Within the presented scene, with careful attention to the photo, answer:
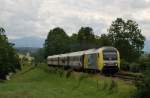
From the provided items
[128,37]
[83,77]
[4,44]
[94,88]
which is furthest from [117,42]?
[94,88]

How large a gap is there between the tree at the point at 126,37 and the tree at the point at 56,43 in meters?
37.0

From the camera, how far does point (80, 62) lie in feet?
194

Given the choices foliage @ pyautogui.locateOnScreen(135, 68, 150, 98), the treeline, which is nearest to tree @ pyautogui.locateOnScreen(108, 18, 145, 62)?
the treeline

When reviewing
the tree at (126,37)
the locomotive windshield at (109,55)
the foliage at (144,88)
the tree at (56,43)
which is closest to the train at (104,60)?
the locomotive windshield at (109,55)

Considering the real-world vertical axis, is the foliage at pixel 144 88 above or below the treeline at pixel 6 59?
below

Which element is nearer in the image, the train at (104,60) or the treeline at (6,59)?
the train at (104,60)

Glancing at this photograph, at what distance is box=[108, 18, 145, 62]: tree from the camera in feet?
318

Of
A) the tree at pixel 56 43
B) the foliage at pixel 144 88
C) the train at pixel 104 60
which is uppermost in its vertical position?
the tree at pixel 56 43

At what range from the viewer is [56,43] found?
141625mm

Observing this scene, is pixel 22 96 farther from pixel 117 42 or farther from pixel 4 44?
pixel 117 42

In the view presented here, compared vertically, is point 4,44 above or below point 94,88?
above

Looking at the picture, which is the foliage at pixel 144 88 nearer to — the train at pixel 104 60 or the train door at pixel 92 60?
the train at pixel 104 60

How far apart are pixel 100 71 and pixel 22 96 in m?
18.5

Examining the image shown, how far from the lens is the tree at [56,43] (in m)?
139
